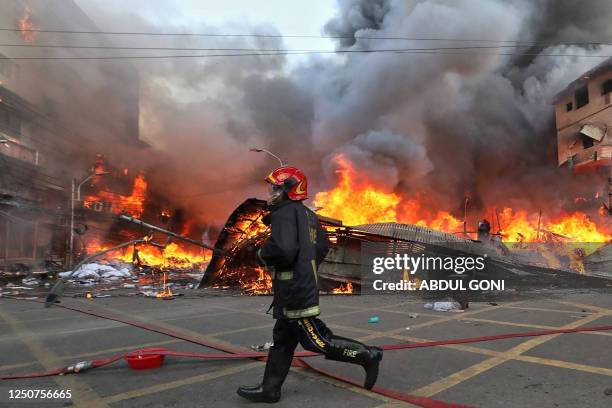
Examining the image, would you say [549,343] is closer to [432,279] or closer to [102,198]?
[432,279]

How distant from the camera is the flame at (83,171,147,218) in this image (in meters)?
34.3

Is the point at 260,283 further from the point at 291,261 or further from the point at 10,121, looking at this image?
the point at 10,121

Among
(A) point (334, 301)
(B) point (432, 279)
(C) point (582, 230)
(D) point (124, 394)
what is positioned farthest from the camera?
(C) point (582, 230)

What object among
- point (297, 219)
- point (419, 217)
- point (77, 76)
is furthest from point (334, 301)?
→ point (77, 76)

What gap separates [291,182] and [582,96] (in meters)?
30.8

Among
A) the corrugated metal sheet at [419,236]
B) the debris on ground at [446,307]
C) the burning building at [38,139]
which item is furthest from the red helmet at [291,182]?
the burning building at [38,139]

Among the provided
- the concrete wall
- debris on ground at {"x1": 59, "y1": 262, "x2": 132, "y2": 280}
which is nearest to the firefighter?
debris on ground at {"x1": 59, "y1": 262, "x2": 132, "y2": 280}

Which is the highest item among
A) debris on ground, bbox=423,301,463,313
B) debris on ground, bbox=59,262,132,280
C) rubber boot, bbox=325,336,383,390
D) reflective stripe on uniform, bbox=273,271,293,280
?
reflective stripe on uniform, bbox=273,271,293,280

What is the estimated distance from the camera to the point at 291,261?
8.89ft

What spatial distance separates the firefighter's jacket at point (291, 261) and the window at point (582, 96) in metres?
30.3

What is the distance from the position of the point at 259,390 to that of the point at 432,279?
26.9 feet

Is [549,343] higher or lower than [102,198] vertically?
lower

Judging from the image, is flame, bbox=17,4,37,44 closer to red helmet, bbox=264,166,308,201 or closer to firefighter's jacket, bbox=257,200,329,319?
red helmet, bbox=264,166,308,201

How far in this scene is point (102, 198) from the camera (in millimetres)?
33875
